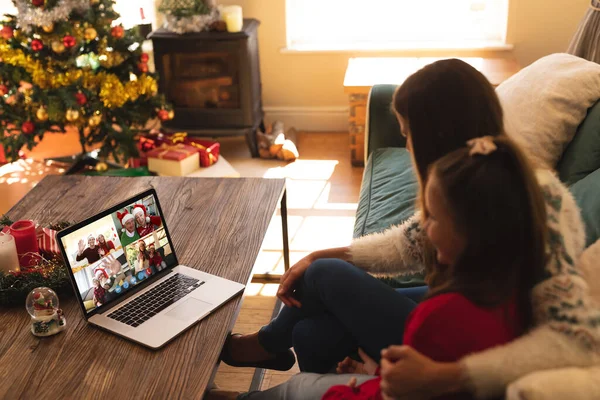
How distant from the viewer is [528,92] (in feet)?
7.08

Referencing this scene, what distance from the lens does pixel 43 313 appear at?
1.56 meters

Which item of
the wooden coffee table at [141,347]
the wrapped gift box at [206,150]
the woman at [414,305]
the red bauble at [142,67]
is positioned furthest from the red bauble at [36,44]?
the woman at [414,305]

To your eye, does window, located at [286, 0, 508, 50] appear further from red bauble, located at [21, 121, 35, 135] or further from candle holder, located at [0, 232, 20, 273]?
candle holder, located at [0, 232, 20, 273]

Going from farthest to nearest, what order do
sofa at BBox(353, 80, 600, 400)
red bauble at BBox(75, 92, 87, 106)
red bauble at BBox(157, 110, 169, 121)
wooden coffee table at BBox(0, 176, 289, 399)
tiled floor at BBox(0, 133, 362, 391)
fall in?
red bauble at BBox(157, 110, 169, 121)
red bauble at BBox(75, 92, 87, 106)
tiled floor at BBox(0, 133, 362, 391)
wooden coffee table at BBox(0, 176, 289, 399)
sofa at BBox(353, 80, 600, 400)

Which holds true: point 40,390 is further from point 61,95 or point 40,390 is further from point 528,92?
point 61,95

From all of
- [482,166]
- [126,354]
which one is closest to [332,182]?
[126,354]

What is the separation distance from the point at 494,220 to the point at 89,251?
0.96m

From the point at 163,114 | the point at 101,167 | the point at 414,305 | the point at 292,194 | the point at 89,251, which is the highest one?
the point at 89,251

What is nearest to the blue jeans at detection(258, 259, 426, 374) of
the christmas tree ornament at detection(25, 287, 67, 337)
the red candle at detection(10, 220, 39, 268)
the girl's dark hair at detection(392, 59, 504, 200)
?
the girl's dark hair at detection(392, 59, 504, 200)

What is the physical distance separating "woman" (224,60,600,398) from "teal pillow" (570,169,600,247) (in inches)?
9.2

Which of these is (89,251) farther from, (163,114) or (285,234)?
(163,114)

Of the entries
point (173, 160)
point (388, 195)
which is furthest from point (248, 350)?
point (173, 160)

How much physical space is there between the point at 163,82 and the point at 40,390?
2.73 metres

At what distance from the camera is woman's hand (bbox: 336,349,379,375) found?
157 cm
